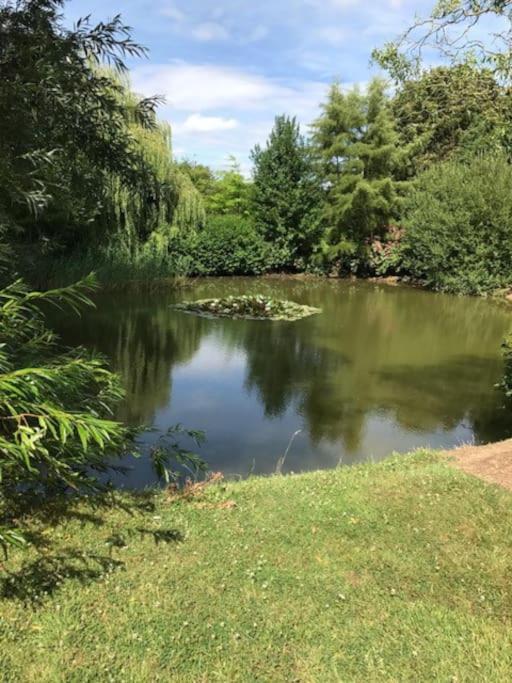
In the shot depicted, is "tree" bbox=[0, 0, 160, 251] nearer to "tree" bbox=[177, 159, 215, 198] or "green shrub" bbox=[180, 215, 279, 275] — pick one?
"green shrub" bbox=[180, 215, 279, 275]

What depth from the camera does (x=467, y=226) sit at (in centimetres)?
1856

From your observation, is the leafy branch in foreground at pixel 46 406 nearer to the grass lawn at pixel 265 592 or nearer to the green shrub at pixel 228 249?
the grass lawn at pixel 265 592

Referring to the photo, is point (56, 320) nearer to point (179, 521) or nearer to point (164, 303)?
point (164, 303)

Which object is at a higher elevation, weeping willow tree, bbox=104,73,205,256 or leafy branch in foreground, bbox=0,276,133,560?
weeping willow tree, bbox=104,73,205,256

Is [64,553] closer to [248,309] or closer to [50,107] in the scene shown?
[50,107]

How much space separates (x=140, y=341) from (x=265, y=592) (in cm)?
872

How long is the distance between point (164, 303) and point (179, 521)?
39.3 feet

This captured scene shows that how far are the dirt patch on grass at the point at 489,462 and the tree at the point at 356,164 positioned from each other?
16508 mm

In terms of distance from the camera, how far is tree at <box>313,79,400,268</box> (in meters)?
20.5

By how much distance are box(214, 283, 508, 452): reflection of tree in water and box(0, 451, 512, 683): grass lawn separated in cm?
302

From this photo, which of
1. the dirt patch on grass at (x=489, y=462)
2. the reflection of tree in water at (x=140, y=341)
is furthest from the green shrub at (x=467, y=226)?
the dirt patch on grass at (x=489, y=462)

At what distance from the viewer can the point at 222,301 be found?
14.6m

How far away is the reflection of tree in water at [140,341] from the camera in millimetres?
7875

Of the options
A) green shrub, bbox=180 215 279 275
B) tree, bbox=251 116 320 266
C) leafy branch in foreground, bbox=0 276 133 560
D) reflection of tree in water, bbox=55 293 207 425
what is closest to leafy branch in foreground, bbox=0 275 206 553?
leafy branch in foreground, bbox=0 276 133 560
